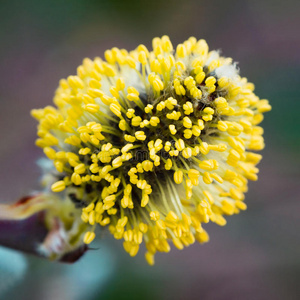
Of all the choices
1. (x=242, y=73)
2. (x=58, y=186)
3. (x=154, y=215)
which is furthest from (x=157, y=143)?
(x=242, y=73)

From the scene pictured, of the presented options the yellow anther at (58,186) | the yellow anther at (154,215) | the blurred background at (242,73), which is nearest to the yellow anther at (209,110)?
the yellow anther at (154,215)

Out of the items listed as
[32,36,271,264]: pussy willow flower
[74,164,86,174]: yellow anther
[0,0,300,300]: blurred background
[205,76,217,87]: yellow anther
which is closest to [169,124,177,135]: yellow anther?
[32,36,271,264]: pussy willow flower

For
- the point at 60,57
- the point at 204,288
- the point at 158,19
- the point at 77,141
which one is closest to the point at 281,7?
the point at 158,19

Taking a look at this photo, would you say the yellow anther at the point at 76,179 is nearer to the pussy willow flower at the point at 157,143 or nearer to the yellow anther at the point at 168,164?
the pussy willow flower at the point at 157,143

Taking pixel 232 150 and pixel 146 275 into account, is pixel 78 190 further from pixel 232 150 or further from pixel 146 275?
pixel 146 275

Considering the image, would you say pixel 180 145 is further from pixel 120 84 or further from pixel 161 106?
pixel 120 84

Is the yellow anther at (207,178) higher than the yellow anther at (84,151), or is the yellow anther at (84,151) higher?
the yellow anther at (84,151)
